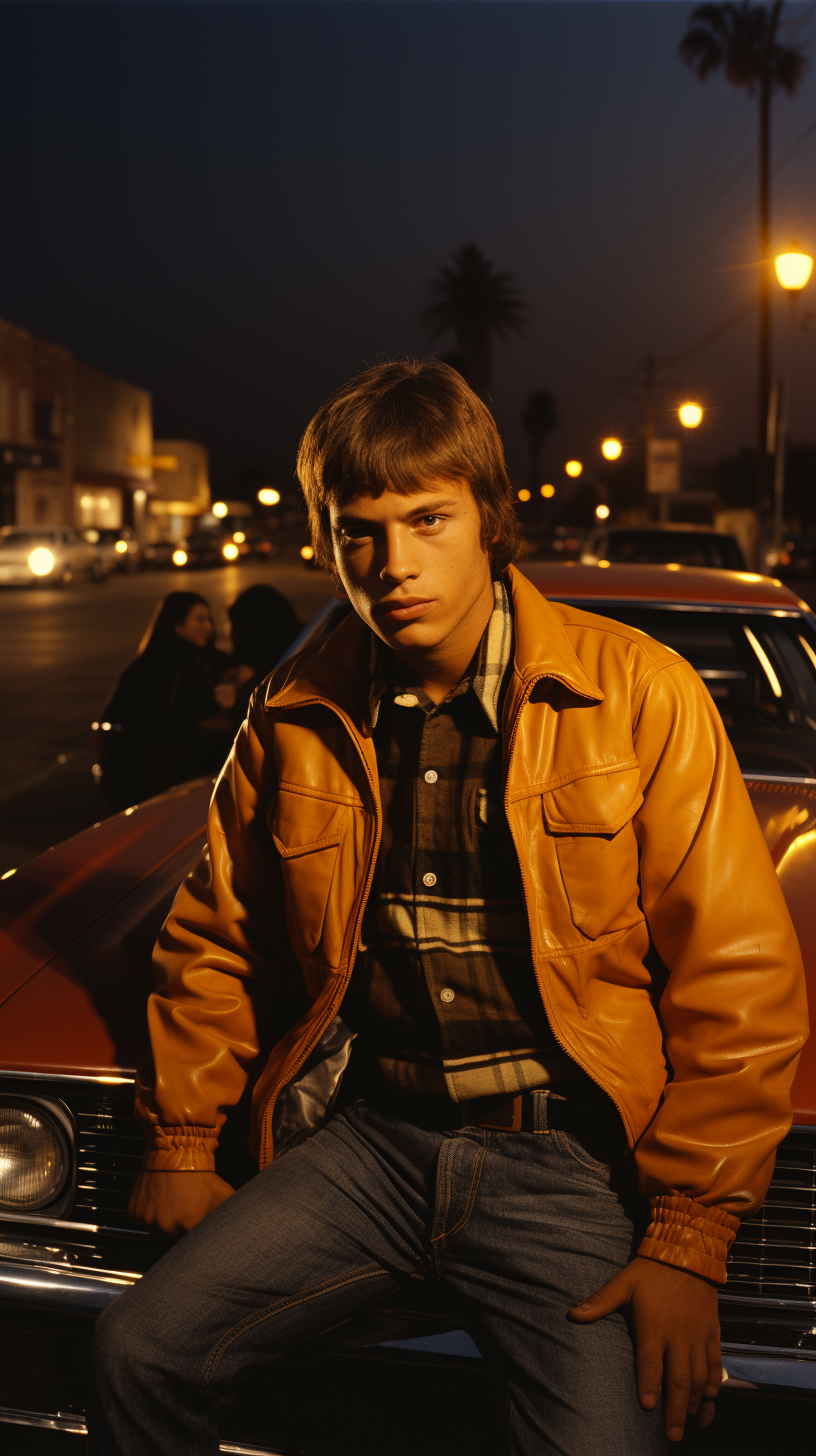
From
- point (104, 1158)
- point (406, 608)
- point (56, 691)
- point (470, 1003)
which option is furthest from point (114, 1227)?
point (56, 691)

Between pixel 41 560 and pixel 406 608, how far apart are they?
3384 cm

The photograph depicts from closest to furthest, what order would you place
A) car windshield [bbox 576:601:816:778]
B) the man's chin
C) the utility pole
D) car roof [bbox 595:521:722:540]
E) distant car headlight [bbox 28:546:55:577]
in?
the man's chin, car windshield [bbox 576:601:816:778], car roof [bbox 595:521:722:540], the utility pole, distant car headlight [bbox 28:546:55:577]

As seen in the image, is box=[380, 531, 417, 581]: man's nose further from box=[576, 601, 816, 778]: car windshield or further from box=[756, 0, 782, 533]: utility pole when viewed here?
box=[756, 0, 782, 533]: utility pole

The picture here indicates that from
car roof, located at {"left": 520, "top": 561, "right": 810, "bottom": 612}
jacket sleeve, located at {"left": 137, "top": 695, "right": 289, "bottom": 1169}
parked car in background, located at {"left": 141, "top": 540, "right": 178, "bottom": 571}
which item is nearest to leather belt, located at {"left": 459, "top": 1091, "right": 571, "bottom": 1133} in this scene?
jacket sleeve, located at {"left": 137, "top": 695, "right": 289, "bottom": 1169}

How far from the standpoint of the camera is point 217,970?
189 centimetres

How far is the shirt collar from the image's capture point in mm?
1794

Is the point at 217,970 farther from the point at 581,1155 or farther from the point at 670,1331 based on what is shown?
the point at 670,1331

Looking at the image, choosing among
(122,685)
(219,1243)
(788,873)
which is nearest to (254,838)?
(219,1243)

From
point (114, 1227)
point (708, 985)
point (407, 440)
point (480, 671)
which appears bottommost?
point (114, 1227)

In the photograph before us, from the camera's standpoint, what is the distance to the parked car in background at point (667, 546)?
37.9 ft

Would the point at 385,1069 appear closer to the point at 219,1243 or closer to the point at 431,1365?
the point at 219,1243

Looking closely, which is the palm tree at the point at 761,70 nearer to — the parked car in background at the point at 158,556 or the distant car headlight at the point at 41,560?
the distant car headlight at the point at 41,560

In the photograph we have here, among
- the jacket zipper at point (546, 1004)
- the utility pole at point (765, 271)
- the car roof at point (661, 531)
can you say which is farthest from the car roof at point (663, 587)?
the utility pole at point (765, 271)

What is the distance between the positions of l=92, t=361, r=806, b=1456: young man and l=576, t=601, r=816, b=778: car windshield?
1.48 metres
